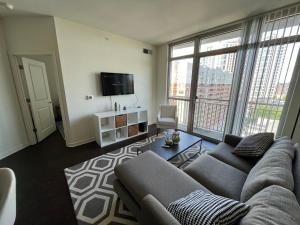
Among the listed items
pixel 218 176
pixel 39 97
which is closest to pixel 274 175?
pixel 218 176

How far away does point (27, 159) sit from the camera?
243 centimetres

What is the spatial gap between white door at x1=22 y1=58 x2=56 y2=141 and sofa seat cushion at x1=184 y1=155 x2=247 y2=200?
3522 millimetres

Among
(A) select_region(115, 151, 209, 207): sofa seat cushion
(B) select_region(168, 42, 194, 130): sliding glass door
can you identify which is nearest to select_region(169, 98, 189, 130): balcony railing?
(B) select_region(168, 42, 194, 130): sliding glass door

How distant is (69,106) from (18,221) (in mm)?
1881

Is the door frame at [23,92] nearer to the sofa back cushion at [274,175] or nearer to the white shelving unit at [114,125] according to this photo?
the white shelving unit at [114,125]

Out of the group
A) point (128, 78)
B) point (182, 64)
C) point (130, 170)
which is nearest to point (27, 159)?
point (130, 170)

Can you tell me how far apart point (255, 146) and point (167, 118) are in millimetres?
2087

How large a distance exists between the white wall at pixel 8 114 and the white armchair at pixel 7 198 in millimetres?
2328

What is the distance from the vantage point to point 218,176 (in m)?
1.37

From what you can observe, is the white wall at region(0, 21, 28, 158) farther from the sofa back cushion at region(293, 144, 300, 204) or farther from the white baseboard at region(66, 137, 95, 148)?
the sofa back cushion at region(293, 144, 300, 204)

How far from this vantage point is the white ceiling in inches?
76.0

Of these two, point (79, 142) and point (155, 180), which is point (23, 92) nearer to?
point (79, 142)

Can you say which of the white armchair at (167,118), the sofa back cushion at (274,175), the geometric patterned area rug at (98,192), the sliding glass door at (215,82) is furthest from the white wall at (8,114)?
the sliding glass door at (215,82)

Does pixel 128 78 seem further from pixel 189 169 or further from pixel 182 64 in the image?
pixel 189 169
